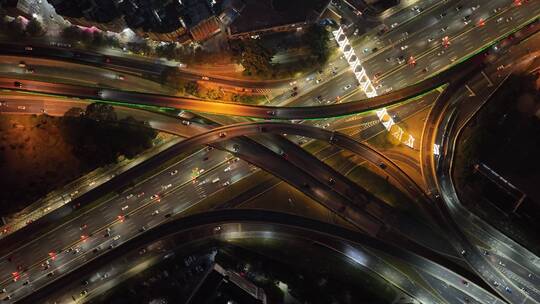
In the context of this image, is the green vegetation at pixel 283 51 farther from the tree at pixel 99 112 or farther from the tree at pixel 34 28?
the tree at pixel 34 28

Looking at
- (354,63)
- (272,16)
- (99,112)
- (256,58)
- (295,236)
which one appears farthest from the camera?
(272,16)

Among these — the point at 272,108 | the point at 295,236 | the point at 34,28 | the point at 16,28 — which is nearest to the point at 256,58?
the point at 272,108

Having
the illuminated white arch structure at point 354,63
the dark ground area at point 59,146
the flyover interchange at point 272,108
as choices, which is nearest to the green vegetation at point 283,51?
the illuminated white arch structure at point 354,63

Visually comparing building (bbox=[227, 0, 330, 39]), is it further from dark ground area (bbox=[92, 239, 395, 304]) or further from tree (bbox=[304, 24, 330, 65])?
dark ground area (bbox=[92, 239, 395, 304])

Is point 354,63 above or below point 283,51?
below

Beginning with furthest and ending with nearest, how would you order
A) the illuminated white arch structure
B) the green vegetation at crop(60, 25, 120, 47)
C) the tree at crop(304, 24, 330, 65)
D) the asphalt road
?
the green vegetation at crop(60, 25, 120, 47), the tree at crop(304, 24, 330, 65), the illuminated white arch structure, the asphalt road

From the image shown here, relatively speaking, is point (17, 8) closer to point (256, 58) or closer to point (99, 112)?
point (99, 112)

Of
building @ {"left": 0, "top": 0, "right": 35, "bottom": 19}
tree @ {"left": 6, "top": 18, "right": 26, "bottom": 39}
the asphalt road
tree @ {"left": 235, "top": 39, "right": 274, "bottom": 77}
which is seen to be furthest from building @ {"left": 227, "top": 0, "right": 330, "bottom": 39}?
tree @ {"left": 6, "top": 18, "right": 26, "bottom": 39}
